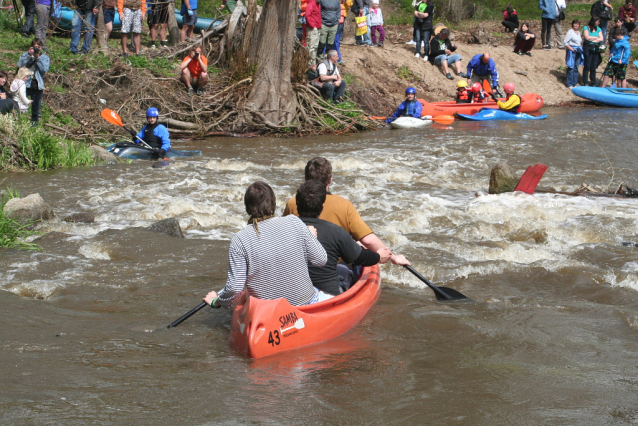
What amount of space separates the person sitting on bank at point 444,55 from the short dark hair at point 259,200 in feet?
53.6

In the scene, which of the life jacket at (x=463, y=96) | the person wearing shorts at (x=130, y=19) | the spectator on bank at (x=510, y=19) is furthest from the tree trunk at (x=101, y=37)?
the spectator on bank at (x=510, y=19)

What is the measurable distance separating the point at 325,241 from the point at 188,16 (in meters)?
12.7

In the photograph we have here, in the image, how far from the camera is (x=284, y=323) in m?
3.85

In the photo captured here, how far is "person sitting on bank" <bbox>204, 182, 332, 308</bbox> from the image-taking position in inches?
152

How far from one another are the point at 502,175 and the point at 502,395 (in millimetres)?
6039

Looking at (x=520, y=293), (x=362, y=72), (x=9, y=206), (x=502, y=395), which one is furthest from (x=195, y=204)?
(x=362, y=72)

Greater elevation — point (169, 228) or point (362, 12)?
point (362, 12)

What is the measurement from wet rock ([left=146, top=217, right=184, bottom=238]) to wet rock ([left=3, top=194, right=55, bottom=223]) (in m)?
1.15

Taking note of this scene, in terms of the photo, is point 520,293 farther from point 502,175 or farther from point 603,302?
point 502,175

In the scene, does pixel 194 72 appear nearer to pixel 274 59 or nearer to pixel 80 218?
pixel 274 59

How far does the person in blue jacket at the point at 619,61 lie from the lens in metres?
19.3

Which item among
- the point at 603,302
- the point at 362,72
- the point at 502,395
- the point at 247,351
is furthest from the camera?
the point at 362,72

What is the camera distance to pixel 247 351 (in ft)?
12.4

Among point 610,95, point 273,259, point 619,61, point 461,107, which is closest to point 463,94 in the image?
point 461,107
